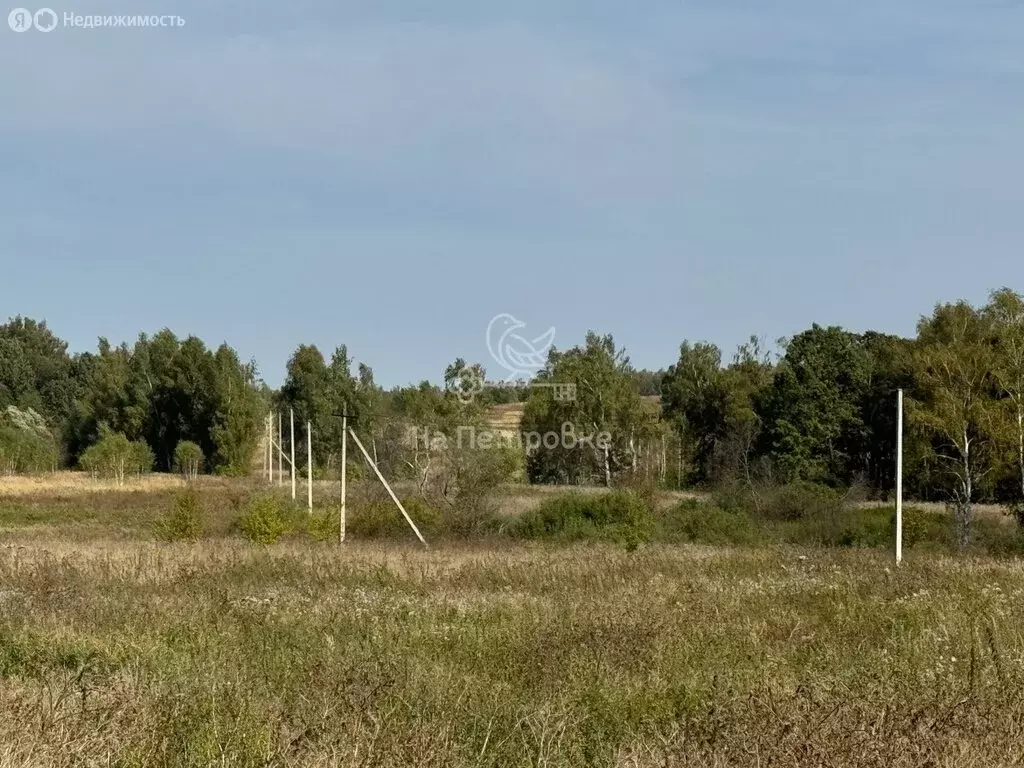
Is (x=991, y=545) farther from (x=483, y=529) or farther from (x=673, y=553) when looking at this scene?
(x=483, y=529)

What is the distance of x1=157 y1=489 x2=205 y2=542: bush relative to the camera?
27438mm

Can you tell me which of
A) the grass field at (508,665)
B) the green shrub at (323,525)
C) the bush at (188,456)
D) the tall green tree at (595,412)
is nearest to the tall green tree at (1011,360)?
the grass field at (508,665)

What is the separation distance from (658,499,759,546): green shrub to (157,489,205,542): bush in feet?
44.6

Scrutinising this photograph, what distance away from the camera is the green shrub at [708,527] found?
31172 mm

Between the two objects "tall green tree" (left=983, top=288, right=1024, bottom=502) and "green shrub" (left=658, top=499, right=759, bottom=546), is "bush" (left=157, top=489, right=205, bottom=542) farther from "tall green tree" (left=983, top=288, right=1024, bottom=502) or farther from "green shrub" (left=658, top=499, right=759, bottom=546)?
"tall green tree" (left=983, top=288, right=1024, bottom=502)

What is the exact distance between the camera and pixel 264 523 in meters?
28.0

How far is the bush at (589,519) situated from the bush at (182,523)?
9.30 m

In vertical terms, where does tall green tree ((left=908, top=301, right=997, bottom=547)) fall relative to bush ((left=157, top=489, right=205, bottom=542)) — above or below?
above

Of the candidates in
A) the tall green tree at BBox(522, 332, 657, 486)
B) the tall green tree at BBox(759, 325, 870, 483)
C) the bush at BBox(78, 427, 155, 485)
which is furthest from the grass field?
the bush at BBox(78, 427, 155, 485)

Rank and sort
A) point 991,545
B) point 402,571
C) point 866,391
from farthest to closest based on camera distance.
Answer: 1. point 866,391
2. point 991,545
3. point 402,571

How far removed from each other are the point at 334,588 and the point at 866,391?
4927cm

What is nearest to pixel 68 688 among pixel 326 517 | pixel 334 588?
pixel 334 588

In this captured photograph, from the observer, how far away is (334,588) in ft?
48.1

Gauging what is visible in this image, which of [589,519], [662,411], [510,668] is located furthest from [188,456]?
[510,668]
